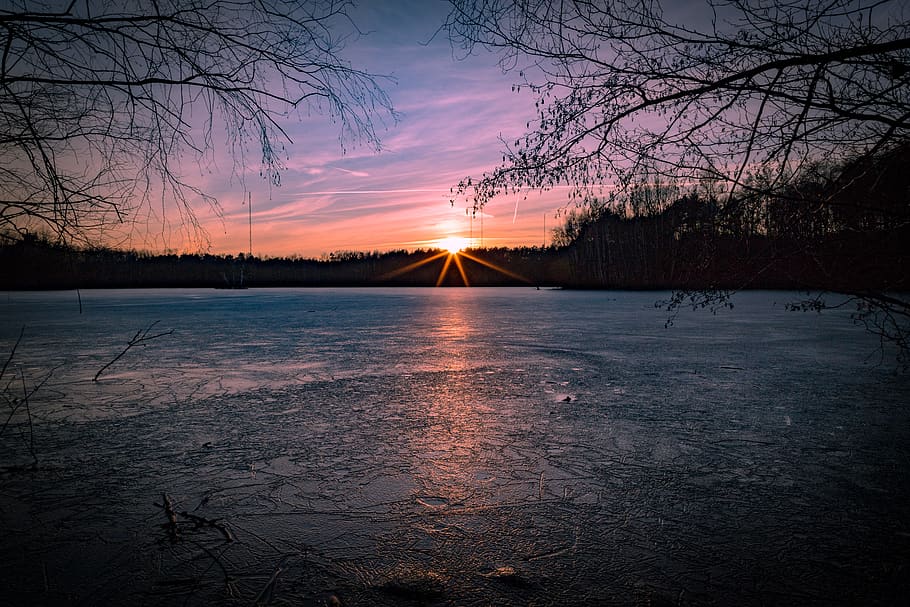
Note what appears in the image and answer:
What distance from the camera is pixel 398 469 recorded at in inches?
136

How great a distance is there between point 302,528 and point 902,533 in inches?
113

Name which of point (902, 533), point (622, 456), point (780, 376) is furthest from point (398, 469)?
point (780, 376)

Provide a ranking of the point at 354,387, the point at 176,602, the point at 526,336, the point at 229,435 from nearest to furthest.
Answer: the point at 176,602, the point at 229,435, the point at 354,387, the point at 526,336

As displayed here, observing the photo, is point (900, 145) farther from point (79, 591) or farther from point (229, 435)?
point (229, 435)

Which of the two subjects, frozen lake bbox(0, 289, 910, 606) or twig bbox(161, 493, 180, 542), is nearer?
frozen lake bbox(0, 289, 910, 606)

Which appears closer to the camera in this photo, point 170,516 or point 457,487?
point 170,516

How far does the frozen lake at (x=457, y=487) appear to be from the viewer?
2195 mm

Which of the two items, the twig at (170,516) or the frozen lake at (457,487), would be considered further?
the twig at (170,516)

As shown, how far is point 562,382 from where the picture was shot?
6.29 m

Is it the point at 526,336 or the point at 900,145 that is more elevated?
the point at 900,145

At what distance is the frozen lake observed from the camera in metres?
2.20

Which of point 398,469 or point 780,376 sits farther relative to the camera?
point 780,376

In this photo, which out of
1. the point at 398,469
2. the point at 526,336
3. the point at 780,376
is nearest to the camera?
the point at 398,469

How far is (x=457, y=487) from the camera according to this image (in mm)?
3145
